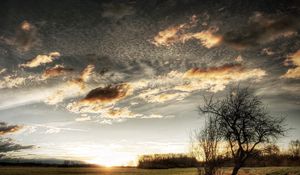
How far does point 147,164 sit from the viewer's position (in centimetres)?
16112

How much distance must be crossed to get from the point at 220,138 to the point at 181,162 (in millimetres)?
122682

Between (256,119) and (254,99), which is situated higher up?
(254,99)

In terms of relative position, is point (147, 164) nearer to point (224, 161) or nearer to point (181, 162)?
point (181, 162)

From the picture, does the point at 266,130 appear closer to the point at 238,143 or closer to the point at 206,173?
the point at 238,143

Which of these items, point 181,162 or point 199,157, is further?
point 181,162

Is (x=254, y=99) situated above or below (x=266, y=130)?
above

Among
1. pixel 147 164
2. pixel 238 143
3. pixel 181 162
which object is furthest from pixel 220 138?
pixel 147 164

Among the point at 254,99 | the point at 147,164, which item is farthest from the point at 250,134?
the point at 147,164

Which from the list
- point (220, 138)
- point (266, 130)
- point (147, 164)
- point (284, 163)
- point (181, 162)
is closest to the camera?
point (266, 130)

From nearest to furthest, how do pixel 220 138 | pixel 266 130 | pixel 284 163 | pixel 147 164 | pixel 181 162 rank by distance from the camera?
1. pixel 266 130
2. pixel 220 138
3. pixel 284 163
4. pixel 181 162
5. pixel 147 164

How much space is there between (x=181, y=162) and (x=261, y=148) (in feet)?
405

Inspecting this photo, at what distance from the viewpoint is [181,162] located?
14662 cm

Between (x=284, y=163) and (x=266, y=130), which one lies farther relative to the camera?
(x=284, y=163)

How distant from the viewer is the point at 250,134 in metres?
26.7
